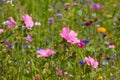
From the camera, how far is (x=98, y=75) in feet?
9.33

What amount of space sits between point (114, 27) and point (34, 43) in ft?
3.14

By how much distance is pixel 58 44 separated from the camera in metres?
2.33

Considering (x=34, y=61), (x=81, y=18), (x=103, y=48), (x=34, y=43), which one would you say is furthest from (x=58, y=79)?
(x=81, y=18)

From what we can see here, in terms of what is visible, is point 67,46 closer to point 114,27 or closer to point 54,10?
point 114,27

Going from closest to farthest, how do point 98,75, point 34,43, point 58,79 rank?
point 58,79
point 98,75
point 34,43

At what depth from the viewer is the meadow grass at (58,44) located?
2405mm

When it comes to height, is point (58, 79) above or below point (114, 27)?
above

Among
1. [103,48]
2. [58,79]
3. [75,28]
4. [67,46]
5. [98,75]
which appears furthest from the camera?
[75,28]

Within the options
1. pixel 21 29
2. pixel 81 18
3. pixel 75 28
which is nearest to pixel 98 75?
pixel 21 29

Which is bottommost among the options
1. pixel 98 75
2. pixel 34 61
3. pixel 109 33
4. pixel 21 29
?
pixel 109 33

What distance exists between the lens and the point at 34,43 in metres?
3.42

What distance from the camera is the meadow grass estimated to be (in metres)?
2.41

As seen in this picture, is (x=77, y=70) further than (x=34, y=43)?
No

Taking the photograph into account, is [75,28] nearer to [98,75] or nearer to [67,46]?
[98,75]
